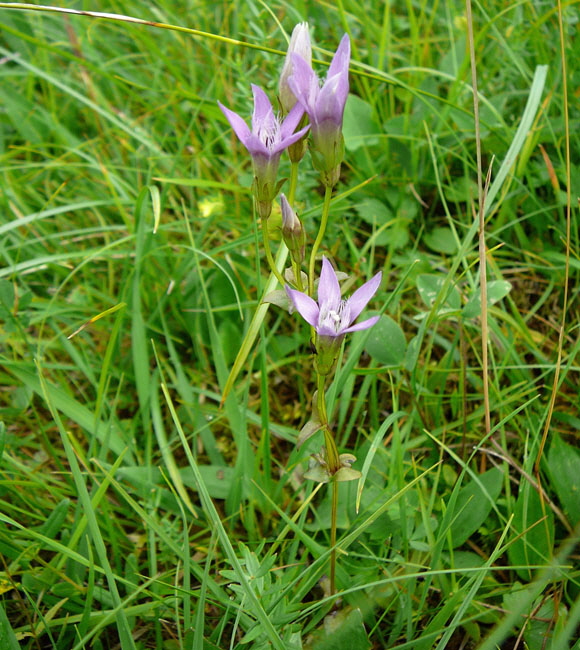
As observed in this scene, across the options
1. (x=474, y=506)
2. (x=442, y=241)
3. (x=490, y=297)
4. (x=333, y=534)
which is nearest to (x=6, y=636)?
(x=333, y=534)

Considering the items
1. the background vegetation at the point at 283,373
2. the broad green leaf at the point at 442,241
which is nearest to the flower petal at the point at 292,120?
the background vegetation at the point at 283,373

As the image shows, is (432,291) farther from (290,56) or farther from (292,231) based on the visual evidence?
(290,56)

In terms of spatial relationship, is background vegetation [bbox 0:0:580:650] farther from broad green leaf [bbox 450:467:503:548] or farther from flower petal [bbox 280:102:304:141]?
flower petal [bbox 280:102:304:141]

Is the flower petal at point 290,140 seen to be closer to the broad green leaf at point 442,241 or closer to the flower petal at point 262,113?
the flower petal at point 262,113

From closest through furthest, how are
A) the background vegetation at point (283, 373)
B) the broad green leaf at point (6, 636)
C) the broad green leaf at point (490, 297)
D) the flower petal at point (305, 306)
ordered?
the flower petal at point (305, 306), the broad green leaf at point (6, 636), the background vegetation at point (283, 373), the broad green leaf at point (490, 297)

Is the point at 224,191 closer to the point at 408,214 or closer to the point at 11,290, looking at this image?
the point at 408,214
